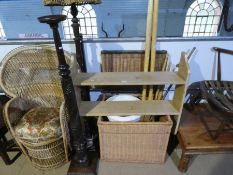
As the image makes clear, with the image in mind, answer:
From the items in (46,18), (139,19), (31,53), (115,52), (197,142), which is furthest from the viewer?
(139,19)

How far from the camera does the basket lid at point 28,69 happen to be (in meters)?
1.24

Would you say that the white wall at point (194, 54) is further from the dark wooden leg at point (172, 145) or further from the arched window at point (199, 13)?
the arched window at point (199, 13)

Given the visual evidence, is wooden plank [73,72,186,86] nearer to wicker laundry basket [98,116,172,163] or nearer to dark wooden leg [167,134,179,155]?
wicker laundry basket [98,116,172,163]

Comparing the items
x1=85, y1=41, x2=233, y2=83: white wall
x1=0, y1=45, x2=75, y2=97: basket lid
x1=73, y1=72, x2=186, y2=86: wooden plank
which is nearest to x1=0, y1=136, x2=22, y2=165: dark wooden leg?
x1=0, y1=45, x2=75, y2=97: basket lid

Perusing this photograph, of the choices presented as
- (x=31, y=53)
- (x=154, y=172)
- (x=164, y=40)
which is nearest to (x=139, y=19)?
(x=164, y=40)

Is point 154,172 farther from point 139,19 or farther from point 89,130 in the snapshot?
point 139,19

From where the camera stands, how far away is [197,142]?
1.17 meters

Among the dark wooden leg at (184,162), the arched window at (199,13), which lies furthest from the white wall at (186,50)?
the arched window at (199,13)

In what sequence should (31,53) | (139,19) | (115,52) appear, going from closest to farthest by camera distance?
(31,53) < (115,52) < (139,19)

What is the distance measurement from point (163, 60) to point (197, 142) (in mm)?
A: 662

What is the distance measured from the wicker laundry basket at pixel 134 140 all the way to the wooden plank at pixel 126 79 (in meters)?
0.24

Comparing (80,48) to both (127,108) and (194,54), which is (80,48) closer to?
(127,108)

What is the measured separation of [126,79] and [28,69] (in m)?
0.76

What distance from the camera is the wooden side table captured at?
115cm
